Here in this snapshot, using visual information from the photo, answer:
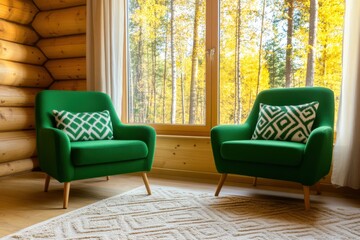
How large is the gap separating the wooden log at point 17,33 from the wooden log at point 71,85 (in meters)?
0.56

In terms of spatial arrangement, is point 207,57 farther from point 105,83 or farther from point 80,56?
point 80,56

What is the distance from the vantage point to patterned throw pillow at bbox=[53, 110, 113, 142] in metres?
2.66

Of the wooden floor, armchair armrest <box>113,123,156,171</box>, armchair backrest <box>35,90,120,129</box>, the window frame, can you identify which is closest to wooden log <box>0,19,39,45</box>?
armchair backrest <box>35,90,120,129</box>

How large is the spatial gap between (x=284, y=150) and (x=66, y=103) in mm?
1902

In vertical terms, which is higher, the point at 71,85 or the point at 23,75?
the point at 23,75

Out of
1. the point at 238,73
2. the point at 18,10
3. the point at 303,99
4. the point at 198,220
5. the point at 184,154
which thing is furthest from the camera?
the point at 18,10

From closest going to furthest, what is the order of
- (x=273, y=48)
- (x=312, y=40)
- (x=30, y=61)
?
(x=312, y=40), (x=273, y=48), (x=30, y=61)

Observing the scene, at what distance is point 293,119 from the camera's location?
252 centimetres

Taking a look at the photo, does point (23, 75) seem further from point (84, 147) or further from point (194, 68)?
point (194, 68)

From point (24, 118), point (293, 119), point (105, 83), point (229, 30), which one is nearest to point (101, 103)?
point (105, 83)

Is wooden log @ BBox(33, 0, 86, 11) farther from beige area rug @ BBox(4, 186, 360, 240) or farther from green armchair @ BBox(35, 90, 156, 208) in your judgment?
beige area rug @ BBox(4, 186, 360, 240)

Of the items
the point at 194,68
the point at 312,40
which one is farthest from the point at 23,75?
the point at 312,40

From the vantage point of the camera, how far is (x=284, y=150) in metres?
2.19

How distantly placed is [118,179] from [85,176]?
905 millimetres
